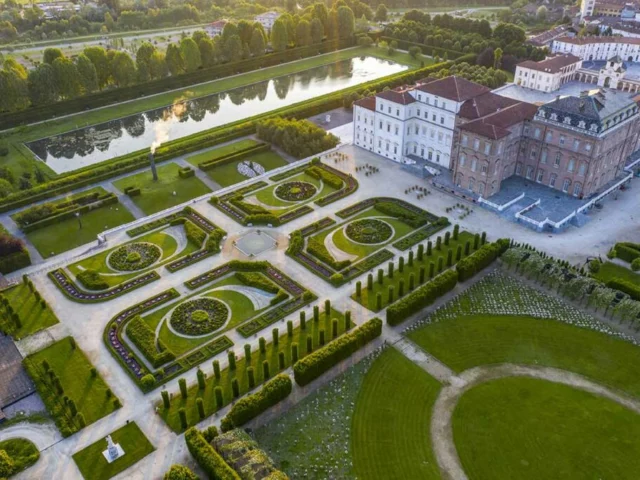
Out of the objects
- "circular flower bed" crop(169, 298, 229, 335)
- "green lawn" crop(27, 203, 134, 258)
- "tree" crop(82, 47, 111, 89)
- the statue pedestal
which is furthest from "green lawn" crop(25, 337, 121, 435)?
"tree" crop(82, 47, 111, 89)

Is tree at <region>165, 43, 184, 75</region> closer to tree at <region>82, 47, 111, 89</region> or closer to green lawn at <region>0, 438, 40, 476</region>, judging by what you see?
tree at <region>82, 47, 111, 89</region>

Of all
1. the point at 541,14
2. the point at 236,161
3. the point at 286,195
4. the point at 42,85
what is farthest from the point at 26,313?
the point at 541,14

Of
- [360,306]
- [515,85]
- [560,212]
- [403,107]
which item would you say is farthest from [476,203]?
[515,85]

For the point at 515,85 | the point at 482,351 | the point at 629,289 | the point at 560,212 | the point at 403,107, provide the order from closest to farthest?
the point at 482,351, the point at 629,289, the point at 560,212, the point at 403,107, the point at 515,85

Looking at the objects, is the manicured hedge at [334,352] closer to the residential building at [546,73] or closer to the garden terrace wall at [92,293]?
the garden terrace wall at [92,293]

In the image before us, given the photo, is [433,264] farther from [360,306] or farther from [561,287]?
[561,287]
